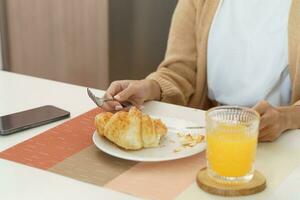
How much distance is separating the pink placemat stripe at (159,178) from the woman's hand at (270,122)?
138 millimetres

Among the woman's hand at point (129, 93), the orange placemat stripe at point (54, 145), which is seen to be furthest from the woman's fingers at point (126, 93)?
the orange placemat stripe at point (54, 145)

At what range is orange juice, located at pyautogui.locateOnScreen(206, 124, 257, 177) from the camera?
81 centimetres

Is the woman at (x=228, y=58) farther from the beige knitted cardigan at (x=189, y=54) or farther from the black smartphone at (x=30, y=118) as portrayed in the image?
the black smartphone at (x=30, y=118)

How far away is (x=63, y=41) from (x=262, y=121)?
1.72 metres

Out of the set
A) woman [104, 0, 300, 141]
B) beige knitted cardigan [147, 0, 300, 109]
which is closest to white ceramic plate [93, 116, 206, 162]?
woman [104, 0, 300, 141]

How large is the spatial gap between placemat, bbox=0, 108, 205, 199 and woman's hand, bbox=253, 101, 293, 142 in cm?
14

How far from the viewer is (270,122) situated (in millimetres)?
987

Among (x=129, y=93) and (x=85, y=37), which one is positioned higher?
(x=129, y=93)

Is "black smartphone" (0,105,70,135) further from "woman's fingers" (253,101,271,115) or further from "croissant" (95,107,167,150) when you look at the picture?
"woman's fingers" (253,101,271,115)

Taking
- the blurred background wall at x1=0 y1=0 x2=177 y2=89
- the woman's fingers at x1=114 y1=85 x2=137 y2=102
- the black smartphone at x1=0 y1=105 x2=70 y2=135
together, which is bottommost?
the blurred background wall at x1=0 y1=0 x2=177 y2=89

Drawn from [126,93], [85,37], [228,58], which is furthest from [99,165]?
[85,37]

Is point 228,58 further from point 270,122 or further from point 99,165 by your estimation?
point 99,165

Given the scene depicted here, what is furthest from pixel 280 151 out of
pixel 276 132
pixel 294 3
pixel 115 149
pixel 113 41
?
pixel 113 41

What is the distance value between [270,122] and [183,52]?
502 millimetres
